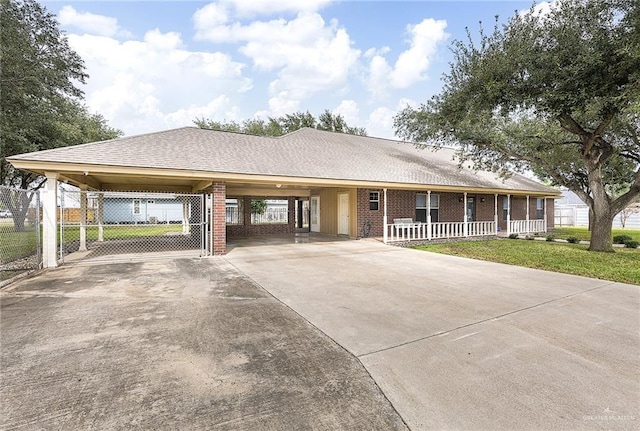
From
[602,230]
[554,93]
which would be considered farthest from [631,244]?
[554,93]

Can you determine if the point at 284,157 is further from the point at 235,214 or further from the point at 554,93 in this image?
the point at 554,93

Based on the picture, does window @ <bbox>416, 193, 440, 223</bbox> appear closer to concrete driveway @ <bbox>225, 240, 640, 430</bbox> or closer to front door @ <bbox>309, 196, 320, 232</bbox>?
front door @ <bbox>309, 196, 320, 232</bbox>

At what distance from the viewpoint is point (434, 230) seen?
14.3 meters

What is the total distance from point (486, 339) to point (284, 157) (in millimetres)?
10173

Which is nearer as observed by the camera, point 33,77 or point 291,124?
point 33,77

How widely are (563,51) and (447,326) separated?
9994mm

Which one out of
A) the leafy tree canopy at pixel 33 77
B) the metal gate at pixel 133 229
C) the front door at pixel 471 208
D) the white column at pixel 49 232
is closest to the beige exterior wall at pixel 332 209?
the metal gate at pixel 133 229

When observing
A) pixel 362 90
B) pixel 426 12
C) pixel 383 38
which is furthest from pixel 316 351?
pixel 362 90

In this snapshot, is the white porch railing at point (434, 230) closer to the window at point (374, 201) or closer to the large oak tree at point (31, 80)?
the window at point (374, 201)

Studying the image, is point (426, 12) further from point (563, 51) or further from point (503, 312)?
point (503, 312)

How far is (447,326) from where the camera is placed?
3.83 meters

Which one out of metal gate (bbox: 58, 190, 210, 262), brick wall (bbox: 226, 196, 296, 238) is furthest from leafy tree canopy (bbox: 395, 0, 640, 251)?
metal gate (bbox: 58, 190, 210, 262)

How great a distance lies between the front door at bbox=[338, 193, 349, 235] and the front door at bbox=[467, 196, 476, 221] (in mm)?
7743

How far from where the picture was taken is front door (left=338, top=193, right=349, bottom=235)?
49.0 ft
